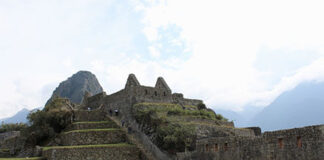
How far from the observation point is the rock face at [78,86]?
276 ft

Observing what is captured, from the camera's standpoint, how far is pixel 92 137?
29938mm

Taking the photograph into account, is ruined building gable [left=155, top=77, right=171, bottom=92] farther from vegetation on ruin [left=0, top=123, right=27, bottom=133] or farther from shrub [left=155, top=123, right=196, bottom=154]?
vegetation on ruin [left=0, top=123, right=27, bottom=133]

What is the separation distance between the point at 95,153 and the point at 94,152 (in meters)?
0.12

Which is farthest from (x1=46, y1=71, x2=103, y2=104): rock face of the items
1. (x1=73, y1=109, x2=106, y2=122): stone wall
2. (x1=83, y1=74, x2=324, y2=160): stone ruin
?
(x1=83, y1=74, x2=324, y2=160): stone ruin

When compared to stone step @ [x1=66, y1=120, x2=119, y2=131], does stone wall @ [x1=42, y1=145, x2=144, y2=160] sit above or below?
below

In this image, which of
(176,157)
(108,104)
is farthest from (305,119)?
(176,157)

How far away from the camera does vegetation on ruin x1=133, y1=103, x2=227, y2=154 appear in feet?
86.2

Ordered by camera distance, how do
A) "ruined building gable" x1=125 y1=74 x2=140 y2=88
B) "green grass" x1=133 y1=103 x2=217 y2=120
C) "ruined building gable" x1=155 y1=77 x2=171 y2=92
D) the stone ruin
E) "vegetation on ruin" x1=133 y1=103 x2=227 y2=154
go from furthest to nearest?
"ruined building gable" x1=155 y1=77 x2=171 y2=92, "ruined building gable" x1=125 y1=74 x2=140 y2=88, "green grass" x1=133 y1=103 x2=217 y2=120, "vegetation on ruin" x1=133 y1=103 x2=227 y2=154, the stone ruin

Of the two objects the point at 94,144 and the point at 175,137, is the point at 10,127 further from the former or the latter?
the point at 175,137

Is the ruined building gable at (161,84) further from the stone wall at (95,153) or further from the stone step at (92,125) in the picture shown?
the stone wall at (95,153)

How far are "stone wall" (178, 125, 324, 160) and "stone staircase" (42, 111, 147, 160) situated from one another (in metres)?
8.54

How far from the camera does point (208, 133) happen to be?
93.7 ft

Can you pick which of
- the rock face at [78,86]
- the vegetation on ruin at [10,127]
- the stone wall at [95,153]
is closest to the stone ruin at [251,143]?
the stone wall at [95,153]

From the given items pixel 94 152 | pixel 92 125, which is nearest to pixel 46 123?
pixel 92 125
